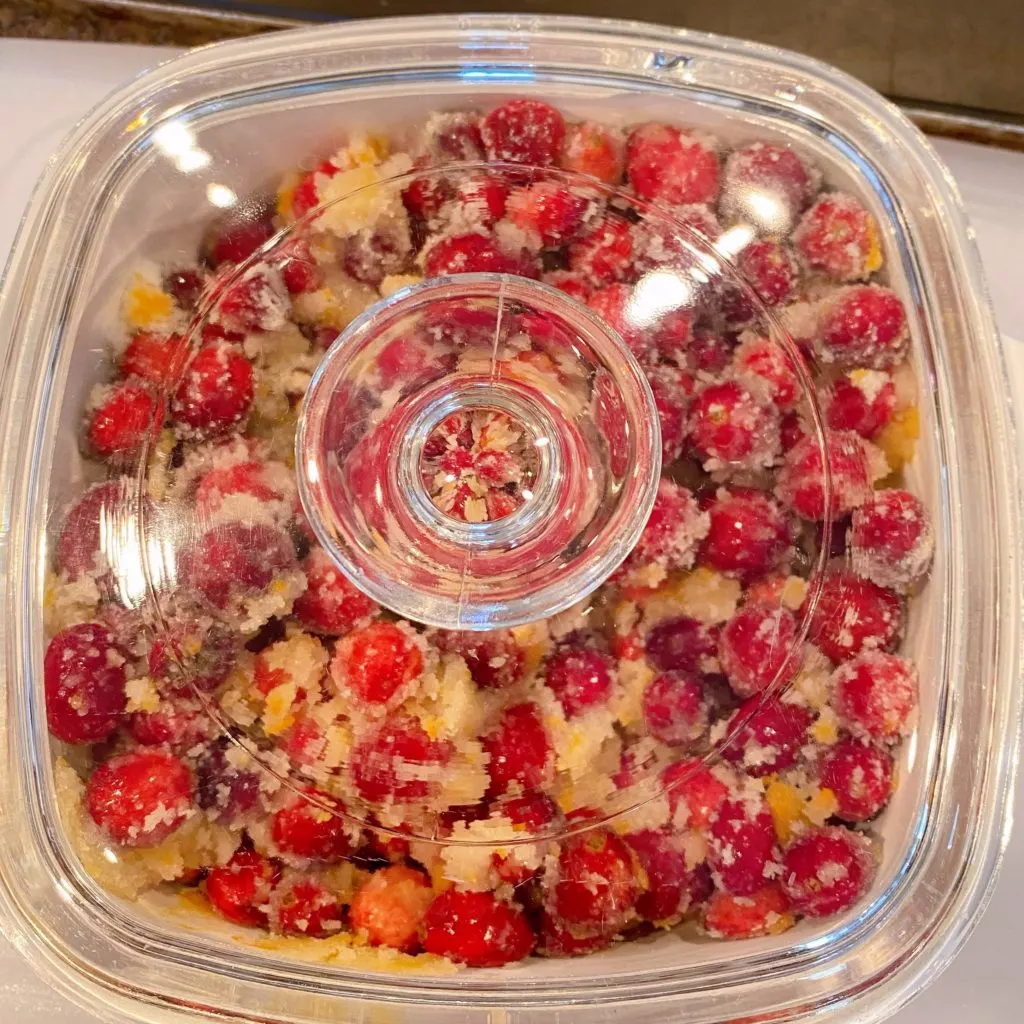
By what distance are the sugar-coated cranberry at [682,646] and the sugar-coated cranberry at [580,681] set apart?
39 mm

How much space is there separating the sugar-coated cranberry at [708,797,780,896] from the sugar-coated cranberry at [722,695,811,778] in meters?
0.03

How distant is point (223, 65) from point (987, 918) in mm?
911

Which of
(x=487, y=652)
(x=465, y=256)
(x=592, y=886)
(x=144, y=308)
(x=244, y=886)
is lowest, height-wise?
(x=244, y=886)

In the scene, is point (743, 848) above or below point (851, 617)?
below

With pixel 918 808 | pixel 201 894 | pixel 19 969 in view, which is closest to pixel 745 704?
pixel 918 808

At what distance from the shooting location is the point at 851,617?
2.48 ft

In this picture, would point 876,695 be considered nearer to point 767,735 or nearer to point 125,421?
point 767,735

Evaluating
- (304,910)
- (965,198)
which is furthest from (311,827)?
(965,198)

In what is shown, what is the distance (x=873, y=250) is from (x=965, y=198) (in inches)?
7.4

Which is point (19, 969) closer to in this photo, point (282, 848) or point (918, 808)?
point (282, 848)

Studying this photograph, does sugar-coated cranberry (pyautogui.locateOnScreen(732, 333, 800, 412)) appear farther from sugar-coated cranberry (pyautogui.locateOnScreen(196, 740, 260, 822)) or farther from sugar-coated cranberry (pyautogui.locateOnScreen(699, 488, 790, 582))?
sugar-coated cranberry (pyautogui.locateOnScreen(196, 740, 260, 822))

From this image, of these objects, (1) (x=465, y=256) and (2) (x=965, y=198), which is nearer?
(1) (x=465, y=256)

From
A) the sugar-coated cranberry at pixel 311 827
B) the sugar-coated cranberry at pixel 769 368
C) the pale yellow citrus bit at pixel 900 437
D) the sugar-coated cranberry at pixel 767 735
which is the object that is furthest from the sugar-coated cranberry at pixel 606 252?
the sugar-coated cranberry at pixel 311 827

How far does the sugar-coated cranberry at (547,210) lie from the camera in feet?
2.54
